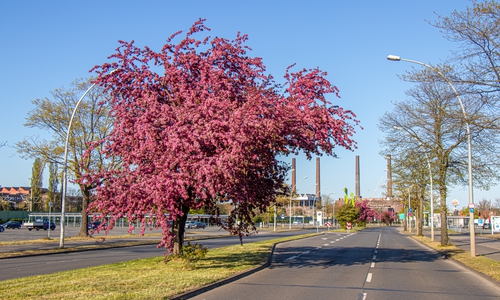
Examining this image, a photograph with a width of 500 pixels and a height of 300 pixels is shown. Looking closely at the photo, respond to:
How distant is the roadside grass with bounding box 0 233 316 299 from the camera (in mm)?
10781

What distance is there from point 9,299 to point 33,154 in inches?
1200

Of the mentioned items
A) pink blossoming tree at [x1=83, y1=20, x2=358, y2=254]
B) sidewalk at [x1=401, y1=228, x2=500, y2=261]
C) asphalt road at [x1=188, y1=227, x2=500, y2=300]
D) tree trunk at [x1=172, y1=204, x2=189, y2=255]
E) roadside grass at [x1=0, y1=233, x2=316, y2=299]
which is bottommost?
sidewalk at [x1=401, y1=228, x2=500, y2=261]

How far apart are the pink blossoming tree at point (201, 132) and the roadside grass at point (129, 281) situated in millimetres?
1077

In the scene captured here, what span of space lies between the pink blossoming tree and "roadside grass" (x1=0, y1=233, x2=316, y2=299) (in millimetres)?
1077

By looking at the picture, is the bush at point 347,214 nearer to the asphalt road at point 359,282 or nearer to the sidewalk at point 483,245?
the sidewalk at point 483,245

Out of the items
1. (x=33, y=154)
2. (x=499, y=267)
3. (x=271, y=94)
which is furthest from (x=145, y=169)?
(x=33, y=154)

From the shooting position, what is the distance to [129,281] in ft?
42.4

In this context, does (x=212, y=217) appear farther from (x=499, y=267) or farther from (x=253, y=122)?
(x=499, y=267)

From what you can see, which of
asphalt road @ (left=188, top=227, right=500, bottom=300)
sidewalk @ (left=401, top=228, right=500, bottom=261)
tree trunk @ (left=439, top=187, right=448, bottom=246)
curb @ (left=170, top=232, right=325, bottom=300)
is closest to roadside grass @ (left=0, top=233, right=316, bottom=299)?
curb @ (left=170, top=232, right=325, bottom=300)

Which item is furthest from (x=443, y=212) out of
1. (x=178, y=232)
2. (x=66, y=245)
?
(x=66, y=245)

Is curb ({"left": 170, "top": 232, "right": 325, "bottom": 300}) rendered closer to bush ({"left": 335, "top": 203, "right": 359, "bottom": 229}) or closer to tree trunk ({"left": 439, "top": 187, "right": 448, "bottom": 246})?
tree trunk ({"left": 439, "top": 187, "right": 448, "bottom": 246})

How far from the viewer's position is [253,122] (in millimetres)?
14227

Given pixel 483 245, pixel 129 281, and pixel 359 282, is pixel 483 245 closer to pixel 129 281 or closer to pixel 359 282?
pixel 359 282

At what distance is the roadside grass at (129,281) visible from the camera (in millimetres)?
10781
